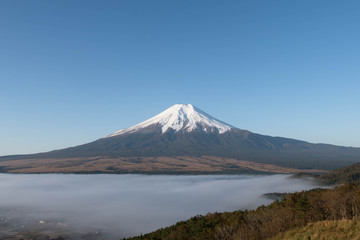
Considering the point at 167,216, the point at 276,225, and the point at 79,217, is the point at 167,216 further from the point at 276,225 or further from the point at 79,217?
the point at 276,225

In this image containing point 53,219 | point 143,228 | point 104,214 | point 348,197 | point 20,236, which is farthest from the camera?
point 104,214

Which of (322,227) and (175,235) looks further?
(175,235)

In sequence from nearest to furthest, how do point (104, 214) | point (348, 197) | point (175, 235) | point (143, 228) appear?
point (348, 197)
point (175, 235)
point (143, 228)
point (104, 214)

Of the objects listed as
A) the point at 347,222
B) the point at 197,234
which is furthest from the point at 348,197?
the point at 197,234

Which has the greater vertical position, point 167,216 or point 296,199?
point 296,199

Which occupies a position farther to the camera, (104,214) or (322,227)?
(104,214)

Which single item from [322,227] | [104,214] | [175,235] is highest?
[322,227]

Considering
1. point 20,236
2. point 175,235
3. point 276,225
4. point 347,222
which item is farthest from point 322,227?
point 20,236

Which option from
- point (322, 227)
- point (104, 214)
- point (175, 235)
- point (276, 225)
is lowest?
point (104, 214)

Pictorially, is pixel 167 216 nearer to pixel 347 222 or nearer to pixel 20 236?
pixel 20 236
